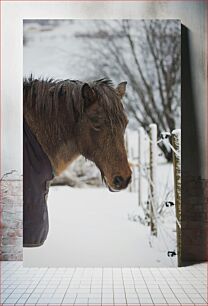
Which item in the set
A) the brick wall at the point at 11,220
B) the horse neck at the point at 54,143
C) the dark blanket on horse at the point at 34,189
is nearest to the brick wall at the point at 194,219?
the horse neck at the point at 54,143

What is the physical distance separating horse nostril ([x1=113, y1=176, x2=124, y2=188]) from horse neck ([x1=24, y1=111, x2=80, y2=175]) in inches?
13.3

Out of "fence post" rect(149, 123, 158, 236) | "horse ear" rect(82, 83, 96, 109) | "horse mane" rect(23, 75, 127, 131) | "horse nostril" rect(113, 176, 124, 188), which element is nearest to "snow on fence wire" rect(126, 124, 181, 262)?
"fence post" rect(149, 123, 158, 236)

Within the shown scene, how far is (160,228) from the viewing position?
3967 mm

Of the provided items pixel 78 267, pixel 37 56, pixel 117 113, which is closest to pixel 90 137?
pixel 117 113

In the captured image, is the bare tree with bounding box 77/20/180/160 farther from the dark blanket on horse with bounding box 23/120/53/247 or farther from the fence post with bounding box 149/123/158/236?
the dark blanket on horse with bounding box 23/120/53/247

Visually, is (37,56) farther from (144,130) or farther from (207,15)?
(207,15)

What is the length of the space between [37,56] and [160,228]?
1.60m

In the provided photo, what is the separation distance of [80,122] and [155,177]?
71 centimetres

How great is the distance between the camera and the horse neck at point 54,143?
3.91 m

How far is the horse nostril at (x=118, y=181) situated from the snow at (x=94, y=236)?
89mm

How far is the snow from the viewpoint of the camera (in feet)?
13.0

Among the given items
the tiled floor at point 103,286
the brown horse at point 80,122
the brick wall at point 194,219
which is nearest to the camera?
the tiled floor at point 103,286

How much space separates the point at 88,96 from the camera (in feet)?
12.7

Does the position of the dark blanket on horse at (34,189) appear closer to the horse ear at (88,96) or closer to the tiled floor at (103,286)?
the tiled floor at (103,286)
